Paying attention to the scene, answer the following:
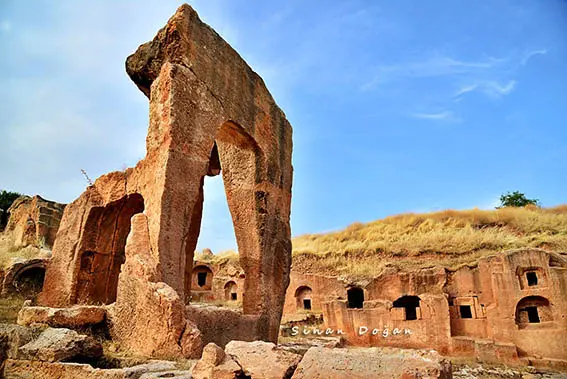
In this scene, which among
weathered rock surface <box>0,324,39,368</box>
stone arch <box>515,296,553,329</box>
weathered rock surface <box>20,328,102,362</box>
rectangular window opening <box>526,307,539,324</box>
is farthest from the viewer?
rectangular window opening <box>526,307,539,324</box>

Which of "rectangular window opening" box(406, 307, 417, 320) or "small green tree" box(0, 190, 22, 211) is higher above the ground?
"small green tree" box(0, 190, 22, 211)

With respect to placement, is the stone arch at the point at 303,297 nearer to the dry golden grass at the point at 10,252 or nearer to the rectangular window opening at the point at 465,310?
the rectangular window opening at the point at 465,310

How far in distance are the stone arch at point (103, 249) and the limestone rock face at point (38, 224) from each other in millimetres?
6384

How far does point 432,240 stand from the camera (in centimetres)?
2380

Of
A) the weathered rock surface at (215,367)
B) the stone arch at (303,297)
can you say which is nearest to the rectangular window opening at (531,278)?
the stone arch at (303,297)

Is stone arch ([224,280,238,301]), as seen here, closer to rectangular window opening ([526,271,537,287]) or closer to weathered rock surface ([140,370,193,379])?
rectangular window opening ([526,271,537,287])

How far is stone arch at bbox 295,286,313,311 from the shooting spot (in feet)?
73.4

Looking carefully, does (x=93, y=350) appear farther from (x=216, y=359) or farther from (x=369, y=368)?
(x=369, y=368)

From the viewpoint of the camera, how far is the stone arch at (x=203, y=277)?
82.5ft

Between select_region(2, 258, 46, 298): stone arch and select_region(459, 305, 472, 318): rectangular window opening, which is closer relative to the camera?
select_region(2, 258, 46, 298): stone arch

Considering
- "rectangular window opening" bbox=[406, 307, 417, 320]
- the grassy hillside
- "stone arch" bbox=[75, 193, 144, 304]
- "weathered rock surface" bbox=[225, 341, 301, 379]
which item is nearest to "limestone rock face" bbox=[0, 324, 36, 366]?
"weathered rock surface" bbox=[225, 341, 301, 379]

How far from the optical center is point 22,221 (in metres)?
16.5

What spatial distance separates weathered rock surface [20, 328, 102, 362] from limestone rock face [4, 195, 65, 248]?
12032 millimetres

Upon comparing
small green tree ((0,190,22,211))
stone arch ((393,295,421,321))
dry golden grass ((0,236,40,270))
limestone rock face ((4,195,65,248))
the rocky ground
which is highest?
small green tree ((0,190,22,211))
